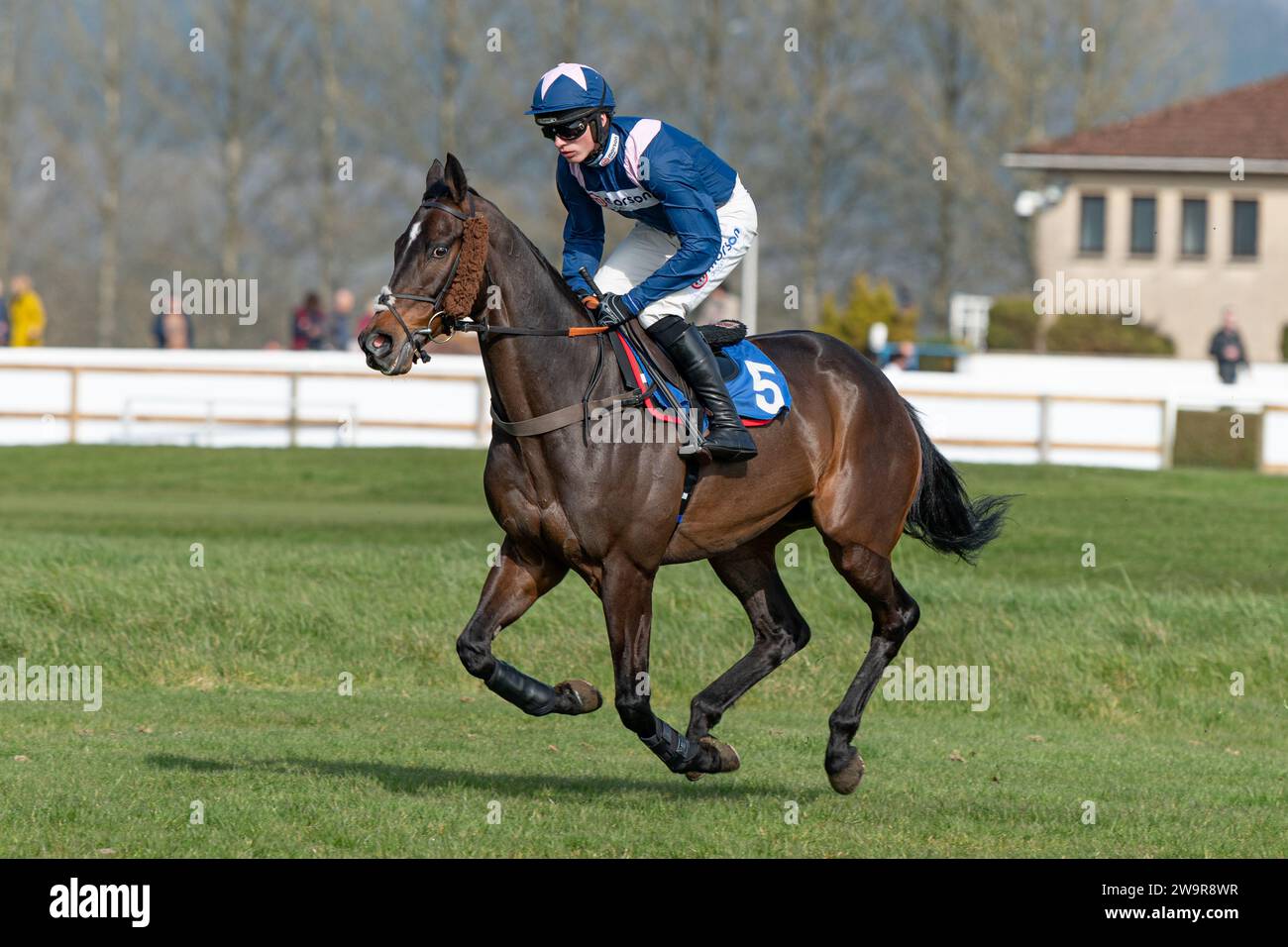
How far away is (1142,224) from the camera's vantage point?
41.4 m

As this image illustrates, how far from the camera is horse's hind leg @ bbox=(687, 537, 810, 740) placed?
8.40 m

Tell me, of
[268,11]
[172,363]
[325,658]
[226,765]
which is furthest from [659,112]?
[226,765]

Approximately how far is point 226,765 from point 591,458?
8.16 ft

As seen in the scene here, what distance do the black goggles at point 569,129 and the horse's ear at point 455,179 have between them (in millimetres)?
401

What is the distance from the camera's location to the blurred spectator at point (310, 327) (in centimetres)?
2847

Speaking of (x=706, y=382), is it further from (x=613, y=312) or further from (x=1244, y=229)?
(x=1244, y=229)

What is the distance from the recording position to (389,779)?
27.3 ft

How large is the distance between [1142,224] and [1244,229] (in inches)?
83.1

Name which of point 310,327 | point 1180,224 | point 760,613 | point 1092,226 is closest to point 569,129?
point 760,613

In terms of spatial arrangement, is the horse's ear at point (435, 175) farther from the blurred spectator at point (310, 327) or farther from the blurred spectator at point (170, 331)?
the blurred spectator at point (170, 331)

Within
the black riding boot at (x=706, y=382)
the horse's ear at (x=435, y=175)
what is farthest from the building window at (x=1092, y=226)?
the horse's ear at (x=435, y=175)

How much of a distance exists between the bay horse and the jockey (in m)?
0.15
